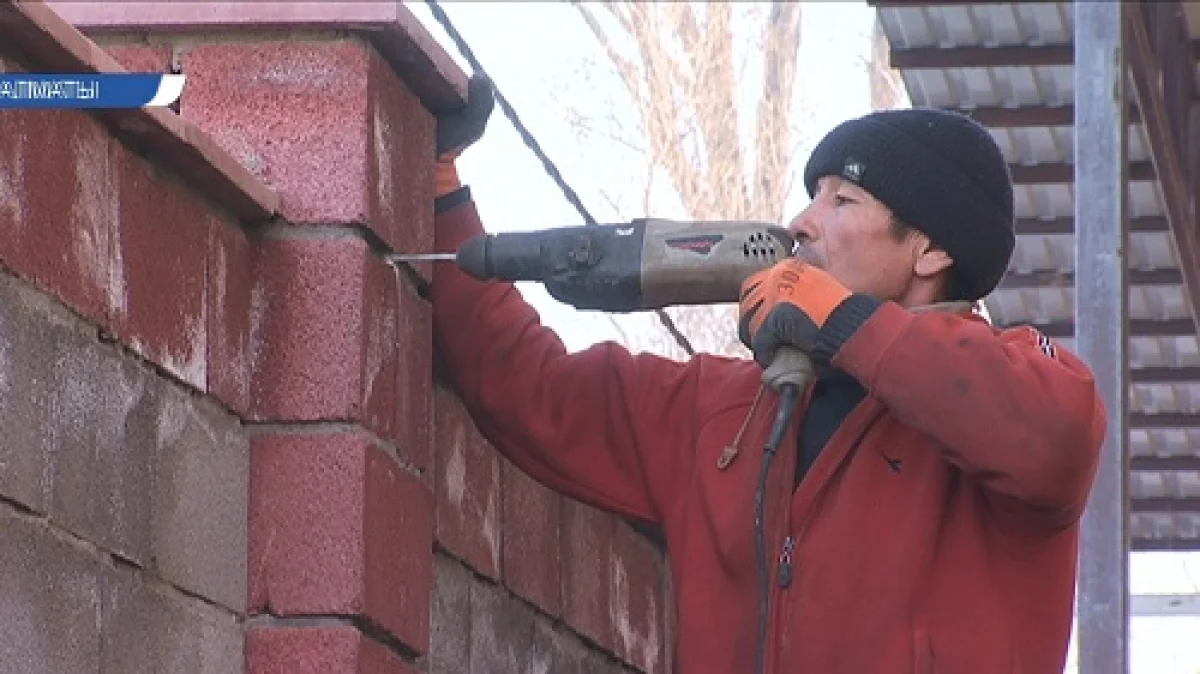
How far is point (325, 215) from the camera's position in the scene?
3459mm

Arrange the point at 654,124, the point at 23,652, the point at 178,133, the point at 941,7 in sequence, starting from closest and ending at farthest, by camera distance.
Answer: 1. the point at 23,652
2. the point at 178,133
3. the point at 941,7
4. the point at 654,124

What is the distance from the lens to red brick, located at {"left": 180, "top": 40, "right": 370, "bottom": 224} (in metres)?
3.46

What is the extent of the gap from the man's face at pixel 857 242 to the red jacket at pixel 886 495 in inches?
6.7

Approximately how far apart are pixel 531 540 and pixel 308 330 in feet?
3.62

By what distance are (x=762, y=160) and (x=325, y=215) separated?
63.9 feet

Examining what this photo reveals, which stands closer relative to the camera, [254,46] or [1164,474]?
[254,46]

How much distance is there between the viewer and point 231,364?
11.0 feet

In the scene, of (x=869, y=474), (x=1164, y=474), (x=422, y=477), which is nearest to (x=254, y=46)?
(x=422, y=477)

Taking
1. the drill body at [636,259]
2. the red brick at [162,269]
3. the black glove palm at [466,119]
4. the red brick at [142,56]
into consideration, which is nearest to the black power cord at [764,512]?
the drill body at [636,259]

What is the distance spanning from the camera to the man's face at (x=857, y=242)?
3.84 meters

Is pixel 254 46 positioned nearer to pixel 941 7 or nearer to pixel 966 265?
pixel 966 265

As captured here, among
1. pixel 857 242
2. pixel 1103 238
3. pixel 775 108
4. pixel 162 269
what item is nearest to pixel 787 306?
pixel 857 242

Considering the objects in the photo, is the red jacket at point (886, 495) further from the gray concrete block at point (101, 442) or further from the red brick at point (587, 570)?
the gray concrete block at point (101, 442)

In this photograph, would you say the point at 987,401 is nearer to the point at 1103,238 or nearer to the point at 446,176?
the point at 446,176
